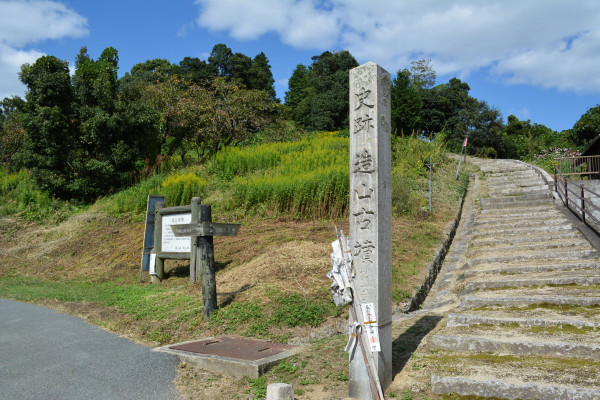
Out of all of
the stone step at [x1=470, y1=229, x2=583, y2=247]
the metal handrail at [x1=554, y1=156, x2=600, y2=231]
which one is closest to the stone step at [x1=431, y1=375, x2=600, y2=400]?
the stone step at [x1=470, y1=229, x2=583, y2=247]

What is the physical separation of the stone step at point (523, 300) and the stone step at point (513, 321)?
63 centimetres

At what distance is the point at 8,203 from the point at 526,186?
1970 centimetres

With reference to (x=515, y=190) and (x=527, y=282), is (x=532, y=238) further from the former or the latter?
(x=515, y=190)

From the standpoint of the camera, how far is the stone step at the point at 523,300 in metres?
5.60

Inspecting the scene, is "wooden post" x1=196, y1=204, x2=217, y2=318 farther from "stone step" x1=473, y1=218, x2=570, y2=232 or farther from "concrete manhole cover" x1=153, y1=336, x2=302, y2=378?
"stone step" x1=473, y1=218, x2=570, y2=232

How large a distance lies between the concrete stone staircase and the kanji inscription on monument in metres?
0.74

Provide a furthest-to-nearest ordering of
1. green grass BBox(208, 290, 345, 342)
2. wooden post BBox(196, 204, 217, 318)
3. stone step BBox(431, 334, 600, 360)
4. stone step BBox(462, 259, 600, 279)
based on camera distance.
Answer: stone step BBox(462, 259, 600, 279) < wooden post BBox(196, 204, 217, 318) < green grass BBox(208, 290, 345, 342) < stone step BBox(431, 334, 600, 360)

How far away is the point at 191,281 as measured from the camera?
8617mm

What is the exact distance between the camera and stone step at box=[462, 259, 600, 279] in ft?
23.8

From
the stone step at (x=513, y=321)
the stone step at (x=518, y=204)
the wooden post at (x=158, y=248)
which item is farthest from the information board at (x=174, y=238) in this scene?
the stone step at (x=518, y=204)

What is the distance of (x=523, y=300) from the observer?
5953 mm

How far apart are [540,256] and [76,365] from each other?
7.74 m

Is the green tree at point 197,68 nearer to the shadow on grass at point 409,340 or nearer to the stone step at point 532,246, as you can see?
the stone step at point 532,246

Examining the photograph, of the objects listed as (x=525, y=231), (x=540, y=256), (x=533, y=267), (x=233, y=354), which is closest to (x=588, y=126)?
(x=525, y=231)
